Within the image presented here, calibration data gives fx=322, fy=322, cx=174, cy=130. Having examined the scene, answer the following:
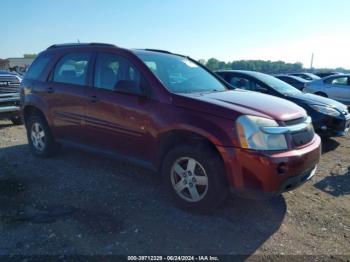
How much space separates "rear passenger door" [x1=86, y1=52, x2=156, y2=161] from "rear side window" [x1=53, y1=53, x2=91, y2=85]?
0.93 feet

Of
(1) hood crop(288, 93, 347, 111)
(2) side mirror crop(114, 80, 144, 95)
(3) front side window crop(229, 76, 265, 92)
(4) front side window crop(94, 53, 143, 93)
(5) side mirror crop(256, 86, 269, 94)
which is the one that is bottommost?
(1) hood crop(288, 93, 347, 111)

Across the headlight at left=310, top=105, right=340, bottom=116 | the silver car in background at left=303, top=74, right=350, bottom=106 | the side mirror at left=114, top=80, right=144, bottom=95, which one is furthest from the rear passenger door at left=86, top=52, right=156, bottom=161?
the silver car in background at left=303, top=74, right=350, bottom=106

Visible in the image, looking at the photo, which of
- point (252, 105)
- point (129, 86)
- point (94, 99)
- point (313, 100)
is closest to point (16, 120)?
point (94, 99)

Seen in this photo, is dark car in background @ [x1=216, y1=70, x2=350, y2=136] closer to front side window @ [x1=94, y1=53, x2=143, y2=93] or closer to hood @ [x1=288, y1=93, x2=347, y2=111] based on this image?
hood @ [x1=288, y1=93, x2=347, y2=111]

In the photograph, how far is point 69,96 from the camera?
498 centimetres

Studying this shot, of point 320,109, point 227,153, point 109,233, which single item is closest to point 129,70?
point 227,153

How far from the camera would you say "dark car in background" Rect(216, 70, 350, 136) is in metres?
6.65

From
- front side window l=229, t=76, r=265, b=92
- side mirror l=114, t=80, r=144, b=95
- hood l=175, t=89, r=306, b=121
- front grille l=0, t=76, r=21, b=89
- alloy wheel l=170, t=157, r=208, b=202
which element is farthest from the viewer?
front grille l=0, t=76, r=21, b=89

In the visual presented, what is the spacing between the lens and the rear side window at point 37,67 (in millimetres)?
5652

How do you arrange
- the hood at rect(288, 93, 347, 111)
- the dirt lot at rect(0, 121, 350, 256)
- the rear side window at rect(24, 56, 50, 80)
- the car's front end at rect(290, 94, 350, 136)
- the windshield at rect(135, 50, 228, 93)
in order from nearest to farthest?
the dirt lot at rect(0, 121, 350, 256)
the windshield at rect(135, 50, 228, 93)
the rear side window at rect(24, 56, 50, 80)
the car's front end at rect(290, 94, 350, 136)
the hood at rect(288, 93, 347, 111)

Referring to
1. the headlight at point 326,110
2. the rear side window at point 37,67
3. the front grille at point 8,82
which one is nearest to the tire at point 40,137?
the rear side window at point 37,67

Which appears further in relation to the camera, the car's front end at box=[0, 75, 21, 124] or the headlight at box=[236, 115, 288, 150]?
the car's front end at box=[0, 75, 21, 124]

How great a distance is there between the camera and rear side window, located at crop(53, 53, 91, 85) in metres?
4.87

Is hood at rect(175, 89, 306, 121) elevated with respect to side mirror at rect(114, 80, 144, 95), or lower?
lower
